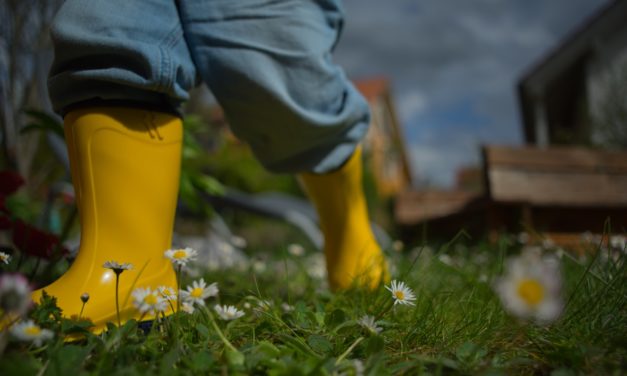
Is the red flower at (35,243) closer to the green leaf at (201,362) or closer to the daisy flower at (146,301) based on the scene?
the daisy flower at (146,301)

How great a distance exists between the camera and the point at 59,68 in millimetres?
1025

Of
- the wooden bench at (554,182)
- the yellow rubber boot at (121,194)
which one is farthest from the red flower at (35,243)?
the wooden bench at (554,182)

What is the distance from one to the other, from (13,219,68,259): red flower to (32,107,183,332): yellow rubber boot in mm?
243

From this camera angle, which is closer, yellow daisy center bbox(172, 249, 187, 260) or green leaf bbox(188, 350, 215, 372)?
green leaf bbox(188, 350, 215, 372)

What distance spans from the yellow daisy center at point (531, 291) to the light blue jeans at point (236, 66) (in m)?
0.78

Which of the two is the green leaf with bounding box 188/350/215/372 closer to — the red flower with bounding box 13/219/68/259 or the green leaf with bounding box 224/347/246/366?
the green leaf with bounding box 224/347/246/366

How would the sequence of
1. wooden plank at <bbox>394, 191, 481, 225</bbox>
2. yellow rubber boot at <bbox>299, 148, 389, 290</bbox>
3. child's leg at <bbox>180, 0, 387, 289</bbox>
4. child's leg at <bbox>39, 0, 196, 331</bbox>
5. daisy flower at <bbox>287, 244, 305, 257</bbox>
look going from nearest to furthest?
child's leg at <bbox>39, 0, 196, 331</bbox>, child's leg at <bbox>180, 0, 387, 289</bbox>, yellow rubber boot at <bbox>299, 148, 389, 290</bbox>, daisy flower at <bbox>287, 244, 305, 257</bbox>, wooden plank at <bbox>394, 191, 481, 225</bbox>

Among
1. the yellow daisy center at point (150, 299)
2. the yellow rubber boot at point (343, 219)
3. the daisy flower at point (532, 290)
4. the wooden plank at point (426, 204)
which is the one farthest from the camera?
the wooden plank at point (426, 204)

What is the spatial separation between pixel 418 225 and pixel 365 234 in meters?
3.08

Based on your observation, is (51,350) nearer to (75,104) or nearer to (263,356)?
(263,356)

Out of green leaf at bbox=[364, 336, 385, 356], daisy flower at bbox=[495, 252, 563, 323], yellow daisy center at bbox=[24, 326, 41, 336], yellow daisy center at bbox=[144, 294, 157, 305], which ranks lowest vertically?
green leaf at bbox=[364, 336, 385, 356]

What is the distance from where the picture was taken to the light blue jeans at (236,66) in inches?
39.0

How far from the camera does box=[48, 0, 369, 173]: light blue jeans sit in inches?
39.0

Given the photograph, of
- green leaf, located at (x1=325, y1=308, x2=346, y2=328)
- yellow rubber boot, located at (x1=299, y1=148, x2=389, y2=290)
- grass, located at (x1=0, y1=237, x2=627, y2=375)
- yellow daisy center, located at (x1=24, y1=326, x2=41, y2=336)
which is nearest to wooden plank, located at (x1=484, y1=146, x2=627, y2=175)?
yellow rubber boot, located at (x1=299, y1=148, x2=389, y2=290)
